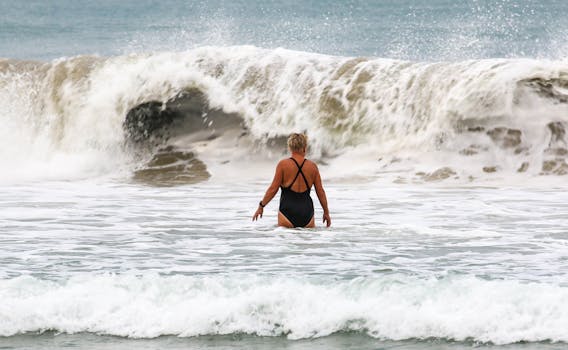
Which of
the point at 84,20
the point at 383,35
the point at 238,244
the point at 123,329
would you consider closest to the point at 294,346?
the point at 123,329

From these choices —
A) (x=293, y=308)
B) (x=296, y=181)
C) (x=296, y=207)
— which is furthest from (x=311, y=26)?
(x=293, y=308)

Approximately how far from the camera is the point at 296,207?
36.6ft

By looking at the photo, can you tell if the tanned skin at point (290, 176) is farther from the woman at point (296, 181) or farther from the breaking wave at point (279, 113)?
the breaking wave at point (279, 113)

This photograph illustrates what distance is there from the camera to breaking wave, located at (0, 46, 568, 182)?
1894 centimetres

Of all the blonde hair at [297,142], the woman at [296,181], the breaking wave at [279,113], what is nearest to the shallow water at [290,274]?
the woman at [296,181]

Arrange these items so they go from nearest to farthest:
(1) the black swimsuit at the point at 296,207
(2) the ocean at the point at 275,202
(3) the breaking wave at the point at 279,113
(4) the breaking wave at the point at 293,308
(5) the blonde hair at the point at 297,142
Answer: (4) the breaking wave at the point at 293,308
(2) the ocean at the point at 275,202
(5) the blonde hair at the point at 297,142
(1) the black swimsuit at the point at 296,207
(3) the breaking wave at the point at 279,113

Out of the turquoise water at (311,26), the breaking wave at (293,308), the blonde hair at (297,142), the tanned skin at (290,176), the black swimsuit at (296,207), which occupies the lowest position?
the breaking wave at (293,308)

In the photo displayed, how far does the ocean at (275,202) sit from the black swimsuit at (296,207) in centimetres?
29

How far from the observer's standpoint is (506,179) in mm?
17906

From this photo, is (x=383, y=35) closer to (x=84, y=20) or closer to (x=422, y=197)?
(x=84, y=20)

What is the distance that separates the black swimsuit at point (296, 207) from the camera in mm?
11039

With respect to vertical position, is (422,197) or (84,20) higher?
(84,20)

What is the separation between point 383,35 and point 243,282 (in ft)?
252

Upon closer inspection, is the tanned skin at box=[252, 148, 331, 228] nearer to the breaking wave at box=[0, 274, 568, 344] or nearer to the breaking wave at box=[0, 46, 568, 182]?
the breaking wave at box=[0, 274, 568, 344]
